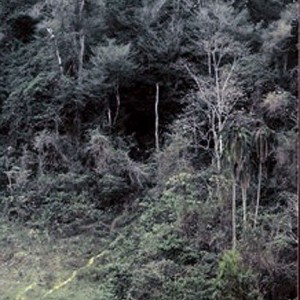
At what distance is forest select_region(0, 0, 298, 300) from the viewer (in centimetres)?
1733

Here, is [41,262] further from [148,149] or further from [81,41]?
[81,41]

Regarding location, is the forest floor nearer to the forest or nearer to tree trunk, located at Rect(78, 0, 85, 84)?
the forest

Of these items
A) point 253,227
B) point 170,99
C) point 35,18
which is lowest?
point 253,227

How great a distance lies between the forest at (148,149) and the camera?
17328mm

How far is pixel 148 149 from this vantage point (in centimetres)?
2423

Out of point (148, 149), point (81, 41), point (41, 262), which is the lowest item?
point (41, 262)

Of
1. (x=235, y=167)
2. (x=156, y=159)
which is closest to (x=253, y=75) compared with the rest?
(x=156, y=159)

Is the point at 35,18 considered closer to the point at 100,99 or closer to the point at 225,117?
the point at 100,99

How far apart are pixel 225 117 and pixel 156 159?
3418mm

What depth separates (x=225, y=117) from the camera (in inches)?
819

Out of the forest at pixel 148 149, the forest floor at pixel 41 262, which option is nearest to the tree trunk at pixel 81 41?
the forest at pixel 148 149

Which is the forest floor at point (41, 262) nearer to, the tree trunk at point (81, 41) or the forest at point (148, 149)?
the forest at point (148, 149)

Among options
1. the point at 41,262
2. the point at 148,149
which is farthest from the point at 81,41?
the point at 41,262

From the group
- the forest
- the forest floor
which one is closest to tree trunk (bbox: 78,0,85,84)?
the forest
